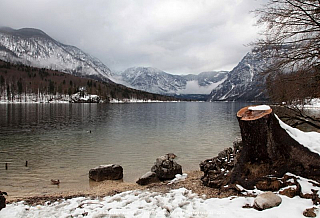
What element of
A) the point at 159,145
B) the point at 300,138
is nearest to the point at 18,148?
the point at 159,145

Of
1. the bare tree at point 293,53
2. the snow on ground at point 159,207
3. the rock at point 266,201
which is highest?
the bare tree at point 293,53

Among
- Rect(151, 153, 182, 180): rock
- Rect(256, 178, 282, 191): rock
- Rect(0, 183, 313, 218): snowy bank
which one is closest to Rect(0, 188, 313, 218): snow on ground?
Rect(0, 183, 313, 218): snowy bank

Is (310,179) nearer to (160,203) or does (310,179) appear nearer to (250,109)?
(250,109)

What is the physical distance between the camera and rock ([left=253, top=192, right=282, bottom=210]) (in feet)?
22.6

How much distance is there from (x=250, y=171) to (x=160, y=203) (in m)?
3.83

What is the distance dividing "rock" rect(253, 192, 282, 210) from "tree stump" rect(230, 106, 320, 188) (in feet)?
4.24

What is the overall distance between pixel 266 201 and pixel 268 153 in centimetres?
243

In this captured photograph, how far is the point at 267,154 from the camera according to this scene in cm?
889

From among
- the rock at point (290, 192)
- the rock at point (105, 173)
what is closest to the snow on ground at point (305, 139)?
the rock at point (290, 192)

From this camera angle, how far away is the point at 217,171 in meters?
11.2

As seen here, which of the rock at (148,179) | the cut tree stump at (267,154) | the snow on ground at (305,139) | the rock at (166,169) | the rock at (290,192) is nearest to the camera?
Result: the rock at (290,192)

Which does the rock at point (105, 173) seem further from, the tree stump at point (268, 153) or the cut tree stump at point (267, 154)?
the tree stump at point (268, 153)

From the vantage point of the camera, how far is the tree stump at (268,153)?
8.49 meters

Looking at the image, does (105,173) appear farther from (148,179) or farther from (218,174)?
(218,174)
